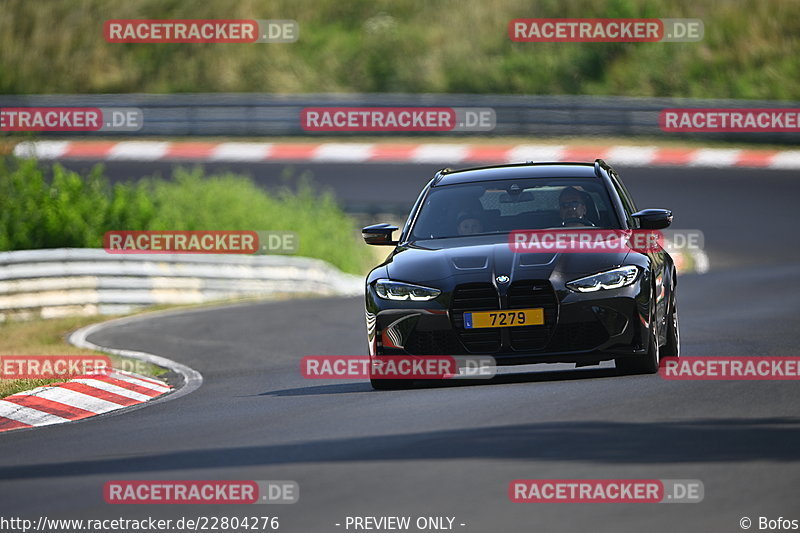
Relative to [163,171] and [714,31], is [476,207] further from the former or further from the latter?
[714,31]

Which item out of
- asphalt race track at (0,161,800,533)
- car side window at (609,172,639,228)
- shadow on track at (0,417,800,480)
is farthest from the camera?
car side window at (609,172,639,228)

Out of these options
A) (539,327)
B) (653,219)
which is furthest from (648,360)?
(653,219)

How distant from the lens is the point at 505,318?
1055 cm

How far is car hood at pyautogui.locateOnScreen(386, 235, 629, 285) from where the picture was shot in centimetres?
1058

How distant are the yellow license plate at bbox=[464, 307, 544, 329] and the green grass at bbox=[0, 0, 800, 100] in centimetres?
2892

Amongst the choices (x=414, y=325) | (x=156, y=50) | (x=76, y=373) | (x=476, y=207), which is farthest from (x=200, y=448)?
(x=156, y=50)

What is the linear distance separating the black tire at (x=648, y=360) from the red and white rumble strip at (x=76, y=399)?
3807mm

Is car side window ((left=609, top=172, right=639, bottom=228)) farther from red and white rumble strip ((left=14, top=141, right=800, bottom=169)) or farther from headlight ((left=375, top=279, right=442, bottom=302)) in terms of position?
red and white rumble strip ((left=14, top=141, right=800, bottom=169))

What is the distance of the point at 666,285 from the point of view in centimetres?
1191

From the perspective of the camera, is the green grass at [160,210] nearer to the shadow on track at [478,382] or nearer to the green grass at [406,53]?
the green grass at [406,53]

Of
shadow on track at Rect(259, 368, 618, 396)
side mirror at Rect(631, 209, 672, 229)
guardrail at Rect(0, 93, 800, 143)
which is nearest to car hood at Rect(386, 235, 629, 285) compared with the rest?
side mirror at Rect(631, 209, 672, 229)

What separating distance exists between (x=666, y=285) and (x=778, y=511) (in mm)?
5508

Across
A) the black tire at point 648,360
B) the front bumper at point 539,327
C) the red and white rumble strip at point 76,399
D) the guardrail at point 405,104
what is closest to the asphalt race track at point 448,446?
the black tire at point 648,360

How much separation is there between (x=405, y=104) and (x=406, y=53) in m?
9.87
